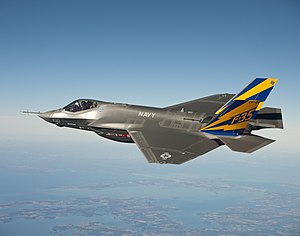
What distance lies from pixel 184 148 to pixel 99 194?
188322 millimetres

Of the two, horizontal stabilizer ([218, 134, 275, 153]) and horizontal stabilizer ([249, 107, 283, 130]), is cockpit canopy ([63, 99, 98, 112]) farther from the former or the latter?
horizontal stabilizer ([249, 107, 283, 130])

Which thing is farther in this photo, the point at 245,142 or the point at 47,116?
the point at 47,116

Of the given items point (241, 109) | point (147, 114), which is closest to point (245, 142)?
point (241, 109)

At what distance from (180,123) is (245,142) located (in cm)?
437

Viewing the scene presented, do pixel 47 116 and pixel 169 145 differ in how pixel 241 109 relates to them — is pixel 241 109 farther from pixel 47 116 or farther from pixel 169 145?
pixel 47 116

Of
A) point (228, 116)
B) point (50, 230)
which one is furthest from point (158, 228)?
point (228, 116)

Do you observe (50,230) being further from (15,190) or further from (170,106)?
(170,106)

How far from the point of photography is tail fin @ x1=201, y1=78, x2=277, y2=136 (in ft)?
49.0

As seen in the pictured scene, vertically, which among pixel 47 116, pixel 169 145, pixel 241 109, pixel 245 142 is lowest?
pixel 169 145

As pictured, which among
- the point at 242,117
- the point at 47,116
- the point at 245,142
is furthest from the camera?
the point at 47,116

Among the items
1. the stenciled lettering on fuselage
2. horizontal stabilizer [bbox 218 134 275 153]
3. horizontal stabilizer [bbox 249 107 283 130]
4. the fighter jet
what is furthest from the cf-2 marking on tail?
the stenciled lettering on fuselage

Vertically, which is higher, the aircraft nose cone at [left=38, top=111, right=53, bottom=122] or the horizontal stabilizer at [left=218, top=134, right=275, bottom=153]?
the aircraft nose cone at [left=38, top=111, right=53, bottom=122]

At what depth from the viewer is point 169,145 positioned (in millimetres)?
14328

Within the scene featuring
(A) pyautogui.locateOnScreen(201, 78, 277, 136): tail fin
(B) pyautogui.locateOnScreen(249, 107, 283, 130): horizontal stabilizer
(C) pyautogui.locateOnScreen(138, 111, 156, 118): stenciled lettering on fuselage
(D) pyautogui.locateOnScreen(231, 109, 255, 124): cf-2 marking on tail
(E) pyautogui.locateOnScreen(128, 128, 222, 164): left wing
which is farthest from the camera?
(C) pyautogui.locateOnScreen(138, 111, 156, 118): stenciled lettering on fuselage
